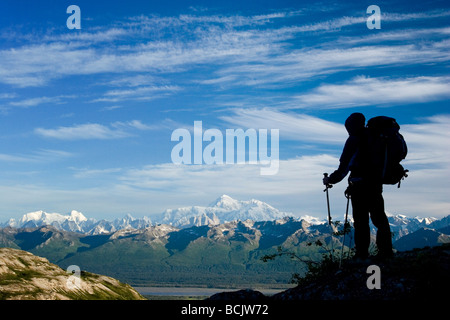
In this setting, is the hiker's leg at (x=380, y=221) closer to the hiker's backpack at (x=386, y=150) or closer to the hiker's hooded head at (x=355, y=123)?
the hiker's backpack at (x=386, y=150)

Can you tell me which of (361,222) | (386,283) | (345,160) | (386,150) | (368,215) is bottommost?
(386,283)

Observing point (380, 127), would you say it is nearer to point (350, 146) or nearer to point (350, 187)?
point (350, 146)

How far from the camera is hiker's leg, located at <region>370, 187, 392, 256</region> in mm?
13945

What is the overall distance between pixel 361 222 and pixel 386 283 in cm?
300

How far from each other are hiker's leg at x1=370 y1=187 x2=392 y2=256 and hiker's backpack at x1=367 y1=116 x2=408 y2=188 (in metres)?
0.56

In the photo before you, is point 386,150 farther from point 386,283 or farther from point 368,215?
point 386,283

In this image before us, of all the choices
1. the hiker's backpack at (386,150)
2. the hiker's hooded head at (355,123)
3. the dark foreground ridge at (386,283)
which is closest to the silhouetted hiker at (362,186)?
the hiker's hooded head at (355,123)

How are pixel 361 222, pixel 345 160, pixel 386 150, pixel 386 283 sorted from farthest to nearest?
pixel 361 222
pixel 345 160
pixel 386 150
pixel 386 283

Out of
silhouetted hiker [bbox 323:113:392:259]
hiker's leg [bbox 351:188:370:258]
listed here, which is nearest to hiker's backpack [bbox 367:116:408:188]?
silhouetted hiker [bbox 323:113:392:259]

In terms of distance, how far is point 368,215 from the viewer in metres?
14.2

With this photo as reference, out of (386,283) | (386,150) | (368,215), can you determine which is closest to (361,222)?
(368,215)

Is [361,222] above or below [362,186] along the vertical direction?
below

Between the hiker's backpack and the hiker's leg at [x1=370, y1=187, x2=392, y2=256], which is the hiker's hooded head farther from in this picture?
the hiker's leg at [x1=370, y1=187, x2=392, y2=256]
